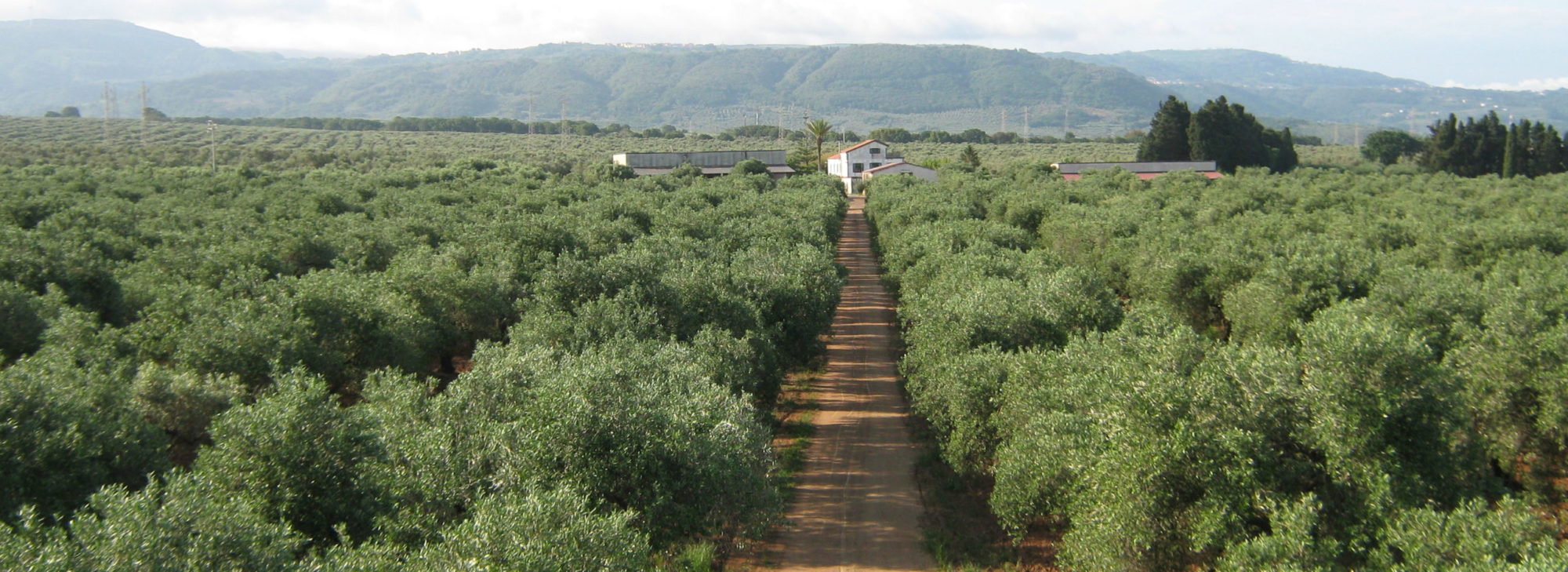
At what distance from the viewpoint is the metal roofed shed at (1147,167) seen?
8488 centimetres

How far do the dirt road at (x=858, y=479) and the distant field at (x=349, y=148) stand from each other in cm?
6688

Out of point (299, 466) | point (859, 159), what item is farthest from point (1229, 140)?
point (299, 466)

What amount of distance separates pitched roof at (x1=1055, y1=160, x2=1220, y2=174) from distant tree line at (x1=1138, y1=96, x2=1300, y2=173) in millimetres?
1658

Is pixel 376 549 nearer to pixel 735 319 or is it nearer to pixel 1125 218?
pixel 735 319

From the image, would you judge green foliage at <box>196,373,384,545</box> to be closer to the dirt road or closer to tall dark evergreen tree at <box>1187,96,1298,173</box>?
the dirt road

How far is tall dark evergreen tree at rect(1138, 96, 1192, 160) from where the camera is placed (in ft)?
323

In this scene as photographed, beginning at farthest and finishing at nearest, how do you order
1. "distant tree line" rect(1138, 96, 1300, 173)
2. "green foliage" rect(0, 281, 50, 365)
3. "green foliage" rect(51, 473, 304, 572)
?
"distant tree line" rect(1138, 96, 1300, 173)
"green foliage" rect(0, 281, 50, 365)
"green foliage" rect(51, 473, 304, 572)

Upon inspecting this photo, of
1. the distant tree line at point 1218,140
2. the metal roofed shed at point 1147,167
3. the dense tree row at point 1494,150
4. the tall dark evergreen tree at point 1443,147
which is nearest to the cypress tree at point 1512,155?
the dense tree row at point 1494,150

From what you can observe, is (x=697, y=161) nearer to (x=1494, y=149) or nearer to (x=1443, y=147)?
(x=1443, y=147)

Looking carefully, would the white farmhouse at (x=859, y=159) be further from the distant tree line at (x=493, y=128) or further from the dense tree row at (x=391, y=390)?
the dense tree row at (x=391, y=390)

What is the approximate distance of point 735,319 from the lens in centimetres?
2456

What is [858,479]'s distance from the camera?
72.9ft

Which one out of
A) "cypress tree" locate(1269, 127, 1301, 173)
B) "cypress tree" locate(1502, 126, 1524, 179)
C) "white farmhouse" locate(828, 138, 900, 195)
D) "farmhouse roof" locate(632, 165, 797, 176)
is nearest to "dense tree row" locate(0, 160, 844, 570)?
"farmhouse roof" locate(632, 165, 797, 176)

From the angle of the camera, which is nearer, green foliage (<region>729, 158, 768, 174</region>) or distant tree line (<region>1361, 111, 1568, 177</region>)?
distant tree line (<region>1361, 111, 1568, 177</region>)
